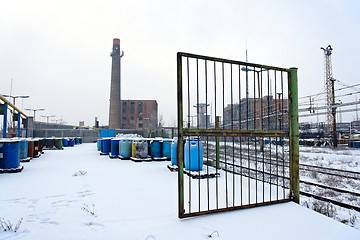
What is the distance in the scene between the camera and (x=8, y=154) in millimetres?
6938

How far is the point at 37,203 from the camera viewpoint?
3908 mm

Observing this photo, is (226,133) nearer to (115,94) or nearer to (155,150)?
(155,150)

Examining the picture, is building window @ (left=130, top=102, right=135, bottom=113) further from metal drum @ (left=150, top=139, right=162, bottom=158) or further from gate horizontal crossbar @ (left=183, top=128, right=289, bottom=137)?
gate horizontal crossbar @ (left=183, top=128, right=289, bottom=137)

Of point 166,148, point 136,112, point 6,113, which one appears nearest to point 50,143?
point 6,113

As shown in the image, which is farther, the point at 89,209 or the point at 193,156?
the point at 193,156

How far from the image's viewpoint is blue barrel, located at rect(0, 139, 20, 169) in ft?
22.4

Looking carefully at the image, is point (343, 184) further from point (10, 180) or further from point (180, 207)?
point (10, 180)

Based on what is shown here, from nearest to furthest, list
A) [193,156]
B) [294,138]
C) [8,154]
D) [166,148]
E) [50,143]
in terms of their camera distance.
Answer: [294,138] < [193,156] < [8,154] < [166,148] < [50,143]

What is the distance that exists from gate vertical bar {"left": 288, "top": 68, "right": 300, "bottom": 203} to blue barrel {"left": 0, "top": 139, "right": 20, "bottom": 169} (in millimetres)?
7854

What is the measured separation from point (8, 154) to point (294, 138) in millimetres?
8246

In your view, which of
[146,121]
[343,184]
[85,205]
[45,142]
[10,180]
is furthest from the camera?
[146,121]

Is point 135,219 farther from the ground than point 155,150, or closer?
closer

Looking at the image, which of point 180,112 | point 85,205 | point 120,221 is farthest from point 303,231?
point 85,205

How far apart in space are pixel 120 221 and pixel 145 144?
7206 mm
